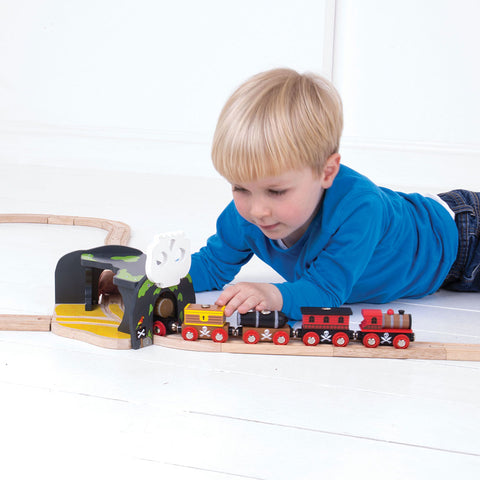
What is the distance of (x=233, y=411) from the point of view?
83 centimetres

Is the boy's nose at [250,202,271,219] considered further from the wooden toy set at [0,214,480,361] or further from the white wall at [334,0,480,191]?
the white wall at [334,0,480,191]

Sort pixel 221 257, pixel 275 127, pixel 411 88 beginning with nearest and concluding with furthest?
pixel 275 127
pixel 221 257
pixel 411 88

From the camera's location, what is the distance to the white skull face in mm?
995

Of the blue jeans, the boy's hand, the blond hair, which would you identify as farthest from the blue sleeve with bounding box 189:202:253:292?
the blue jeans

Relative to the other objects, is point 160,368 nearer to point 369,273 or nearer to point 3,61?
point 369,273

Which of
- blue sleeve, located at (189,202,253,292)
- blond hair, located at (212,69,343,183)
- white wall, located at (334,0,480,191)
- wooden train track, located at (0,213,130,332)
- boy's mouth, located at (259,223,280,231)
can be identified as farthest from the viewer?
white wall, located at (334,0,480,191)

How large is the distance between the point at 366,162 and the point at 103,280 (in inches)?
62.7

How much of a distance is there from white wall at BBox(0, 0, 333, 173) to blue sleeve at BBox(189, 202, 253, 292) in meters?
1.38

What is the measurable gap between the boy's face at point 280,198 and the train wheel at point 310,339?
0.58ft

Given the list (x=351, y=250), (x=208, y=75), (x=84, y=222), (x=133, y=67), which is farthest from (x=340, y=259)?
(x=133, y=67)

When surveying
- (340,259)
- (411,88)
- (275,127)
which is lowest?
(340,259)

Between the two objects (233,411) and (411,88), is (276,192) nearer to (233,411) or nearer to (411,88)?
(233,411)

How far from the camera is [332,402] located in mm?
866

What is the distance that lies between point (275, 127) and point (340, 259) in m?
0.28
